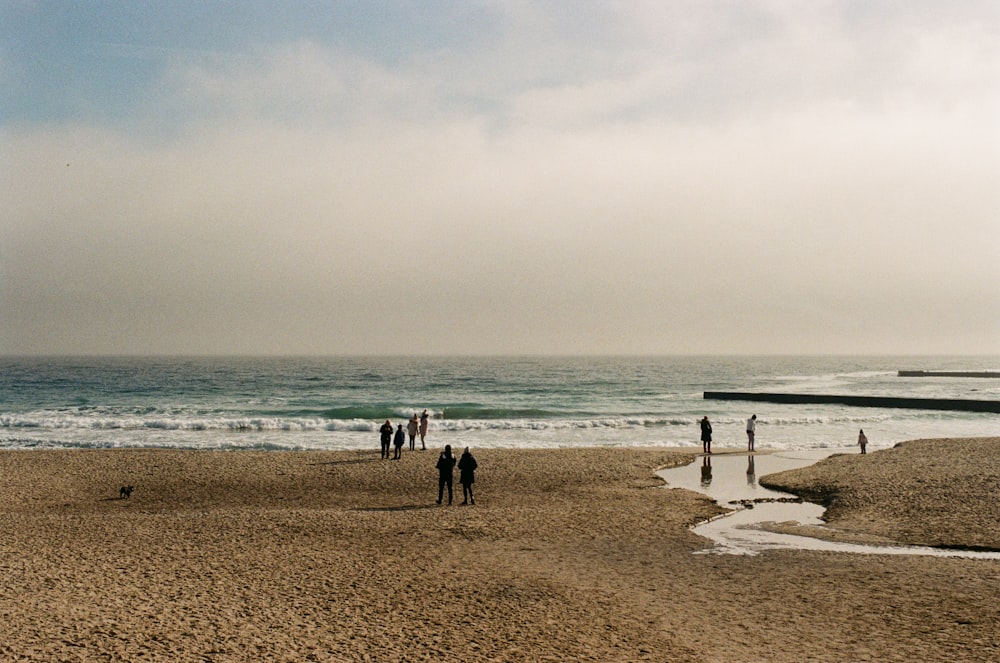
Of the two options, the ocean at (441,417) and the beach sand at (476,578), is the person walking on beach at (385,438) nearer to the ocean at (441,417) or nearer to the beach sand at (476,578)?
the ocean at (441,417)

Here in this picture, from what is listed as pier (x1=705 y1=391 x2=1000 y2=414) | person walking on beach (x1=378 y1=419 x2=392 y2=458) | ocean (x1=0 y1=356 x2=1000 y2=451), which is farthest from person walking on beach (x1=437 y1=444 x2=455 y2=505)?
pier (x1=705 y1=391 x2=1000 y2=414)

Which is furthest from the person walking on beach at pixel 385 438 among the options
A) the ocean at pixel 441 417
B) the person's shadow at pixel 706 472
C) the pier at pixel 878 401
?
the pier at pixel 878 401

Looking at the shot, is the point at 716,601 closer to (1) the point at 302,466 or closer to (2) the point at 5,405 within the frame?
(1) the point at 302,466

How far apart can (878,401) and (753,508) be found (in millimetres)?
53219

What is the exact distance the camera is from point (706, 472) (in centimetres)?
2634

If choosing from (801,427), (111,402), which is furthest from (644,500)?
(111,402)

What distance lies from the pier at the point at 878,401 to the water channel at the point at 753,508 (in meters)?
36.8

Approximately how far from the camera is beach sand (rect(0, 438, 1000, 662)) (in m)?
9.55

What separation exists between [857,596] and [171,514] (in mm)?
14918

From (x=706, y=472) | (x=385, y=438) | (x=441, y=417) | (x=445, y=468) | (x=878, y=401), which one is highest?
(x=445, y=468)

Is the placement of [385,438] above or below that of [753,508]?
above

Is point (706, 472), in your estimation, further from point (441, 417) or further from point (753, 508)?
point (441, 417)

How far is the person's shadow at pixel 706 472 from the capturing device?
23.8 meters

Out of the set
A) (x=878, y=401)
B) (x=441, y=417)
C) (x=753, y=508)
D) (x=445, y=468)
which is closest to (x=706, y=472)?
(x=753, y=508)
